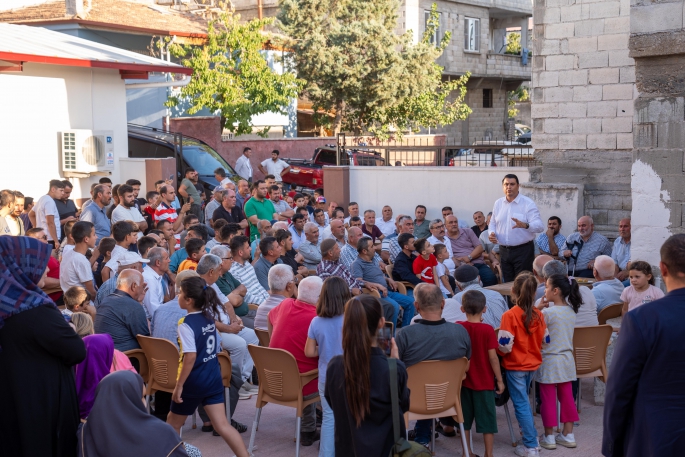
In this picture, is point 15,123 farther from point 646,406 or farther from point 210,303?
point 646,406

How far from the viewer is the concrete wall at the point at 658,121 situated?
25.3 ft

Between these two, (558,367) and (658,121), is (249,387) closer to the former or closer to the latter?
(558,367)

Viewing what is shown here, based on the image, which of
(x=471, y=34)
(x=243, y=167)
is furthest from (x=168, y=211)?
(x=471, y=34)

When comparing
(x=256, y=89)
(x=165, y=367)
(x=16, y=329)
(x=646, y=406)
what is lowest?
(x=165, y=367)

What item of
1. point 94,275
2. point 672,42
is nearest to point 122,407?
point 94,275

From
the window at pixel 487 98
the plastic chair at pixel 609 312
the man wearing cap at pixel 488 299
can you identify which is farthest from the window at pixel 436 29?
the man wearing cap at pixel 488 299

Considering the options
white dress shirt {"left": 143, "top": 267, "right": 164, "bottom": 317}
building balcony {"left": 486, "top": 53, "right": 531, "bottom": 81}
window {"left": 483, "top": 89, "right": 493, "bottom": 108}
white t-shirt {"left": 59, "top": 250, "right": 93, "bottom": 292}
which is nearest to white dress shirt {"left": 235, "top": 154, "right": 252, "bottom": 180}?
white t-shirt {"left": 59, "top": 250, "right": 93, "bottom": 292}

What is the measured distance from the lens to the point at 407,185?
16.5m

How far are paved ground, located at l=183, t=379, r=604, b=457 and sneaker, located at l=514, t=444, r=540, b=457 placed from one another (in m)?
0.06

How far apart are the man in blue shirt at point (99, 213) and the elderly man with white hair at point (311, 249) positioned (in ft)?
8.34

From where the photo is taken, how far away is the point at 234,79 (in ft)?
77.4

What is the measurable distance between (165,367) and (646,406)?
3.89 meters

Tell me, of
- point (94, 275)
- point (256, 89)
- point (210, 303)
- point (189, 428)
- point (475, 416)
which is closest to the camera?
point (210, 303)

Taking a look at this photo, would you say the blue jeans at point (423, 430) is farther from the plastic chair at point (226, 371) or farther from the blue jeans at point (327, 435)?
the plastic chair at point (226, 371)
